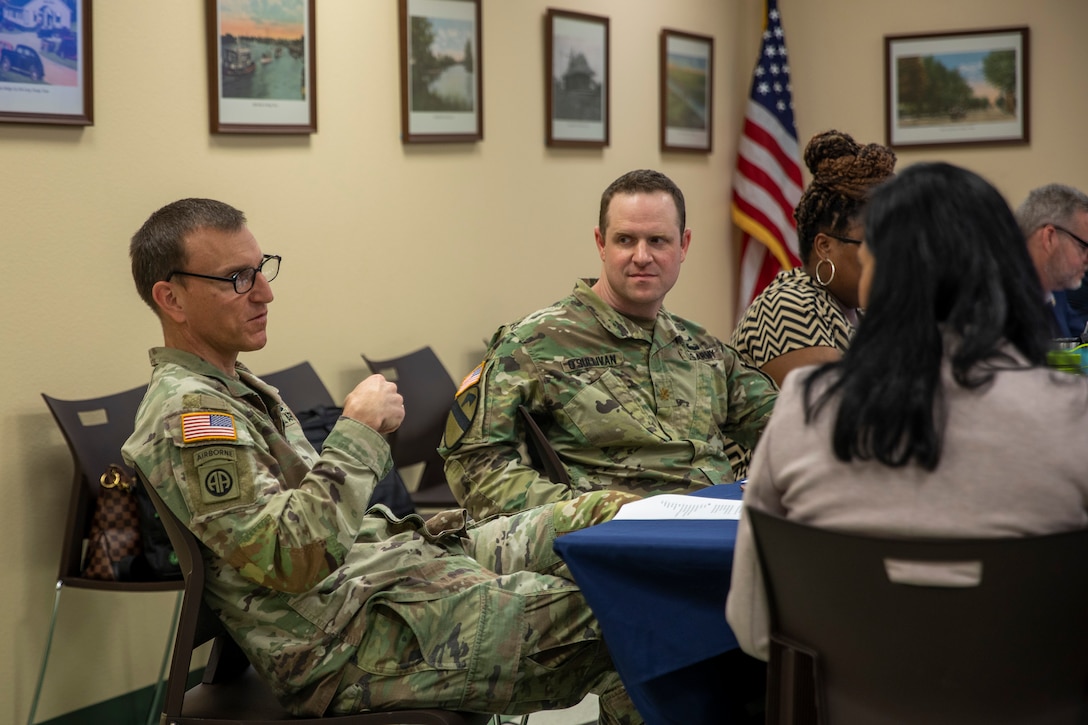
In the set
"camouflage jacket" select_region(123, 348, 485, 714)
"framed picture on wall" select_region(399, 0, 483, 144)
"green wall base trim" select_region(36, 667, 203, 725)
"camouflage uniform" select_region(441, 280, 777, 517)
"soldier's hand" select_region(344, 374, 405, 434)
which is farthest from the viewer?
"framed picture on wall" select_region(399, 0, 483, 144)

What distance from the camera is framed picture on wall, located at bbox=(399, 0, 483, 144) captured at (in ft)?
14.7

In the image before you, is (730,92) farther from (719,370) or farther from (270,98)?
(719,370)

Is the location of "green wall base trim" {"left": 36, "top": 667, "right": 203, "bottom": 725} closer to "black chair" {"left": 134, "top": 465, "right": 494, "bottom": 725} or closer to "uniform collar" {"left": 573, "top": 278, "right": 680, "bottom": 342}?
"black chair" {"left": 134, "top": 465, "right": 494, "bottom": 725}

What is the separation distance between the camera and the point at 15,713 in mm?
3260

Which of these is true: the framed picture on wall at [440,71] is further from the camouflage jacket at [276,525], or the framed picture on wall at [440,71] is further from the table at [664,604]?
the table at [664,604]

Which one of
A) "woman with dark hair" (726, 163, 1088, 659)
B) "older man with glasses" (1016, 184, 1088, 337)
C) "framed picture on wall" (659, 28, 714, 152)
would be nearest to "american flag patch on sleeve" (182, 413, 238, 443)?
"woman with dark hair" (726, 163, 1088, 659)

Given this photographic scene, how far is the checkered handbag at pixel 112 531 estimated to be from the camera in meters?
3.17

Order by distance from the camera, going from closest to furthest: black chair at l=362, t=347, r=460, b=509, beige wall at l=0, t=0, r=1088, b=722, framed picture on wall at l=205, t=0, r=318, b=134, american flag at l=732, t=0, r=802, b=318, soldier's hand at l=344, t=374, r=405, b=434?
soldier's hand at l=344, t=374, r=405, b=434, beige wall at l=0, t=0, r=1088, b=722, framed picture on wall at l=205, t=0, r=318, b=134, black chair at l=362, t=347, r=460, b=509, american flag at l=732, t=0, r=802, b=318

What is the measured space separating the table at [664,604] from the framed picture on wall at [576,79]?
3.58 metres

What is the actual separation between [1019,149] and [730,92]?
158cm

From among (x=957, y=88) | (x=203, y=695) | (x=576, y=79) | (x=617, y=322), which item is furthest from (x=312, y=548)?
(x=957, y=88)

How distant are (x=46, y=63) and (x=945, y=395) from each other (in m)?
2.66

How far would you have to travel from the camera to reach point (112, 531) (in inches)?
125

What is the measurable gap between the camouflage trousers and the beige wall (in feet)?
3.76
